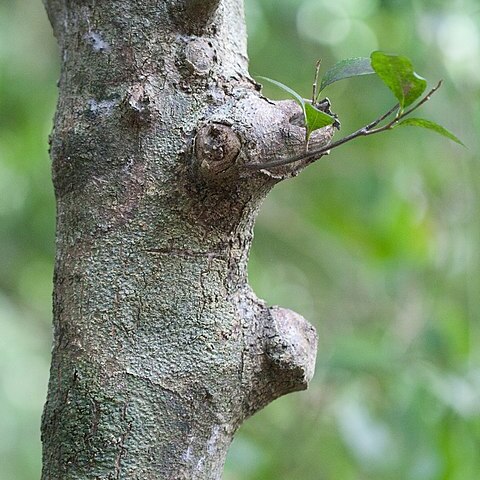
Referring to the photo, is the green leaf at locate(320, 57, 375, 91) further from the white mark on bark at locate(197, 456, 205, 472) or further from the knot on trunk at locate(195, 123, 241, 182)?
the white mark on bark at locate(197, 456, 205, 472)

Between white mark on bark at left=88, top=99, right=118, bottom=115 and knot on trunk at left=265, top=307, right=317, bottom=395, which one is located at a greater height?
white mark on bark at left=88, top=99, right=118, bottom=115

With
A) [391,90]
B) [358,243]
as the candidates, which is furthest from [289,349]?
[358,243]

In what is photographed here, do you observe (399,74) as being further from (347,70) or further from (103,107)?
(103,107)

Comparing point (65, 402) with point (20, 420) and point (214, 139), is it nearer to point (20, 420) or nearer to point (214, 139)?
point (214, 139)

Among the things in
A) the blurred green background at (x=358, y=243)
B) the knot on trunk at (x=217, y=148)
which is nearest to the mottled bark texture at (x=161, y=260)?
the knot on trunk at (x=217, y=148)

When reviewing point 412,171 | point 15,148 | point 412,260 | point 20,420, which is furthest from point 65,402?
point 20,420

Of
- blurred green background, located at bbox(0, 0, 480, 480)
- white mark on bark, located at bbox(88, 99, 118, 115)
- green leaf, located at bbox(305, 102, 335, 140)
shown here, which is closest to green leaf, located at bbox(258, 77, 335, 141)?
green leaf, located at bbox(305, 102, 335, 140)
